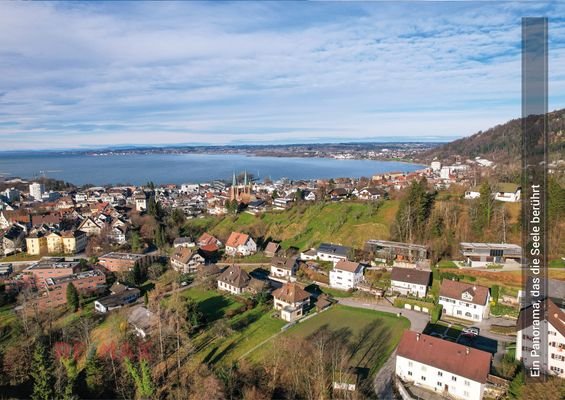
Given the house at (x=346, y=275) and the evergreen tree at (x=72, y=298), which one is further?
the house at (x=346, y=275)

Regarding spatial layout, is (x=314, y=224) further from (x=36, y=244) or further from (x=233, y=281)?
(x=36, y=244)

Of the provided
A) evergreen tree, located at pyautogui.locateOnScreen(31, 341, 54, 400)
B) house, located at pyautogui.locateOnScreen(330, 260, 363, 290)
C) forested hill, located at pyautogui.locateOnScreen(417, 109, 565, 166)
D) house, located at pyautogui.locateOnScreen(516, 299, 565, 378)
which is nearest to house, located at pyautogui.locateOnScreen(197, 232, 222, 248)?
house, located at pyautogui.locateOnScreen(330, 260, 363, 290)

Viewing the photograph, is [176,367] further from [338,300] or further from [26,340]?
[338,300]

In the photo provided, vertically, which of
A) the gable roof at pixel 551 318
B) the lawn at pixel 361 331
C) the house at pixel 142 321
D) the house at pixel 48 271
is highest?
the gable roof at pixel 551 318

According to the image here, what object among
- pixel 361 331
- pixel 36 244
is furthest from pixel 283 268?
pixel 36 244

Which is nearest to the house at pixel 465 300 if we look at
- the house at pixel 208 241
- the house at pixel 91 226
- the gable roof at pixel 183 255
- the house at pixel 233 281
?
the house at pixel 233 281

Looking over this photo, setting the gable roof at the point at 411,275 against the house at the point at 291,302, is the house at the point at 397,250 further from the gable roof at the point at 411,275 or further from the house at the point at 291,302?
the house at the point at 291,302

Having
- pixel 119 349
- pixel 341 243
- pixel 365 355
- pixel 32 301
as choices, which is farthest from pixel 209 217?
pixel 365 355
